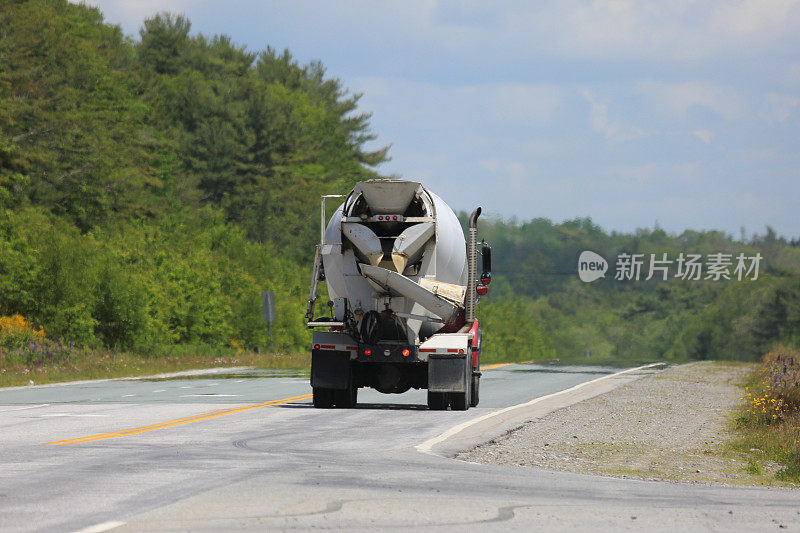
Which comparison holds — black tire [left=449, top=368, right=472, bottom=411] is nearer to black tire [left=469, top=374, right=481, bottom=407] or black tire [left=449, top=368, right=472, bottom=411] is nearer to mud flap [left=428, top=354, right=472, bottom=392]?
mud flap [left=428, top=354, right=472, bottom=392]

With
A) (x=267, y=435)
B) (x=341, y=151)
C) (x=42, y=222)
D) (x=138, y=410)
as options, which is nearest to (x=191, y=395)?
(x=138, y=410)

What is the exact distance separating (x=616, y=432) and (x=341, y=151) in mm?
90978

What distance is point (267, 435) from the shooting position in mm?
16906

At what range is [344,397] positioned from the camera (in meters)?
22.8

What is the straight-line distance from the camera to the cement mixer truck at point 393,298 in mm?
21375

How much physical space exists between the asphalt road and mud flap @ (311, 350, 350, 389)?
2.35 meters

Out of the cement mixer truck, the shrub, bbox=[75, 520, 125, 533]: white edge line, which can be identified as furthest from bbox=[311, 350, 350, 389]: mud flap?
the shrub

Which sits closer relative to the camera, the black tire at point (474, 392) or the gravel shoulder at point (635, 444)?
the gravel shoulder at point (635, 444)

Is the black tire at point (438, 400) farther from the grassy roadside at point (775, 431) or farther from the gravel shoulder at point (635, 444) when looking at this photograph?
the grassy roadside at point (775, 431)

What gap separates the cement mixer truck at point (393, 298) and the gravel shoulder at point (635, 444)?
7.91 ft

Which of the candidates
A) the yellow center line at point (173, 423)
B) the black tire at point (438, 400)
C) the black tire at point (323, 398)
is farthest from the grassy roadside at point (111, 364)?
the black tire at point (438, 400)

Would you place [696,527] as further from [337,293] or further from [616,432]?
[337,293]

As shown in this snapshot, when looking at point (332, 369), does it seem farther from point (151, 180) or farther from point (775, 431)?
point (151, 180)

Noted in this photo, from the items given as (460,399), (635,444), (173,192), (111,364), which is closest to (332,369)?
(460,399)
